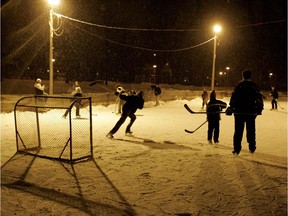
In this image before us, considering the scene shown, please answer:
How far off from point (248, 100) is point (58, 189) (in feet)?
15.0

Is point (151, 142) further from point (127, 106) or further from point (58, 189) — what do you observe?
point (58, 189)

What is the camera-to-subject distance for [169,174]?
6824mm

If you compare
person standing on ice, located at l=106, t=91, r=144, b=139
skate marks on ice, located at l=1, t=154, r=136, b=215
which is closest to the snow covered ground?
skate marks on ice, located at l=1, t=154, r=136, b=215

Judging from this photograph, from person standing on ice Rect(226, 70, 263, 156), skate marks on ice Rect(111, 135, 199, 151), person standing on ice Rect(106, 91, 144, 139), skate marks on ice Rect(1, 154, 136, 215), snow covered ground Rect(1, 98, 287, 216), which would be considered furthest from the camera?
person standing on ice Rect(106, 91, 144, 139)

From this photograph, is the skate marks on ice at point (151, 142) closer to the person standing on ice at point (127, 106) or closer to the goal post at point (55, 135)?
the person standing on ice at point (127, 106)

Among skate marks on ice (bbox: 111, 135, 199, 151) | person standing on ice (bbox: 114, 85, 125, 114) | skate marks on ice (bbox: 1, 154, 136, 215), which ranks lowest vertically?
skate marks on ice (bbox: 1, 154, 136, 215)

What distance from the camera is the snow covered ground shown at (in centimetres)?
509

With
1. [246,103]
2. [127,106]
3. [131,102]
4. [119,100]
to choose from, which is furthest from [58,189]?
[119,100]

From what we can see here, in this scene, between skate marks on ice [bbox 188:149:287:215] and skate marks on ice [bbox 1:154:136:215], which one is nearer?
skate marks on ice [bbox 1:154:136:215]

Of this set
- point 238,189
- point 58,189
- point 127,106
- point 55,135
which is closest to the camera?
point 58,189

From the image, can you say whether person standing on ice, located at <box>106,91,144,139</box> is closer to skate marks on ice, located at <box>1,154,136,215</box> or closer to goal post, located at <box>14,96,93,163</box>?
goal post, located at <box>14,96,93,163</box>

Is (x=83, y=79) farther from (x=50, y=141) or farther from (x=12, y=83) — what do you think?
(x=50, y=141)

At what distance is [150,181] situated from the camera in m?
6.35

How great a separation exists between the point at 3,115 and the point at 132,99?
784 cm
